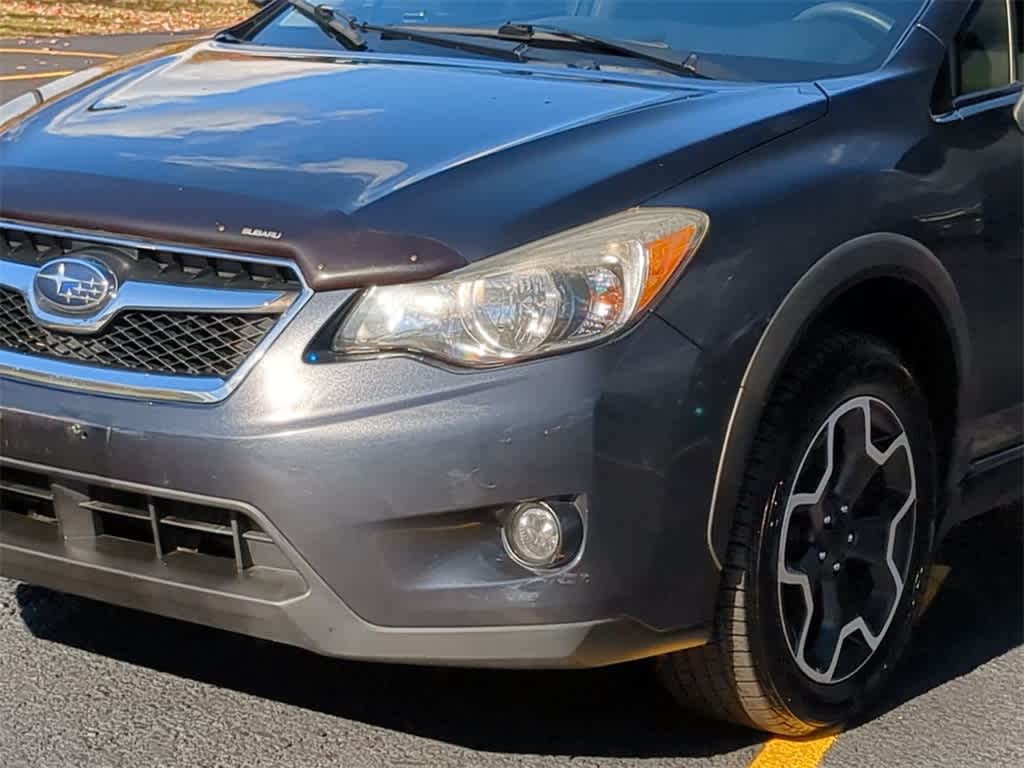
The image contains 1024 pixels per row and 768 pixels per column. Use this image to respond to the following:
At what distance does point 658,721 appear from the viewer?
350 cm

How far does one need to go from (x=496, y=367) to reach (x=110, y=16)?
69.2 ft

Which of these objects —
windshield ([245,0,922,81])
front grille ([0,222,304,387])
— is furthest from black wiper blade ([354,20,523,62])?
front grille ([0,222,304,387])

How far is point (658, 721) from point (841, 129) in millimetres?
1295

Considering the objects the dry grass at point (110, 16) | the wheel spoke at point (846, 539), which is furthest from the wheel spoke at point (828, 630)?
the dry grass at point (110, 16)

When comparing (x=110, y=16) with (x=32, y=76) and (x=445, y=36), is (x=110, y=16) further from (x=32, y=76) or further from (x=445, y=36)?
(x=445, y=36)

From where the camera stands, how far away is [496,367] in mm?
2762

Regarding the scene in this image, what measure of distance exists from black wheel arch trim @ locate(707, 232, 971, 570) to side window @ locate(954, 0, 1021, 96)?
55 centimetres

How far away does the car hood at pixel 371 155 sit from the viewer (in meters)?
2.85

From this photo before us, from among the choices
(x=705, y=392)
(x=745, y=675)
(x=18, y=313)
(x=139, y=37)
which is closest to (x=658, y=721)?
(x=745, y=675)

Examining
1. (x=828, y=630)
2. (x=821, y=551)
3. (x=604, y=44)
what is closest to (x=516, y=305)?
(x=821, y=551)

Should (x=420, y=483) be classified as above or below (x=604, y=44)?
below

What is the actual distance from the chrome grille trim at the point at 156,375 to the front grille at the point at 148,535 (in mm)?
181

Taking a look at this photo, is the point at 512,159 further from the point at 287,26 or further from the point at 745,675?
the point at 287,26

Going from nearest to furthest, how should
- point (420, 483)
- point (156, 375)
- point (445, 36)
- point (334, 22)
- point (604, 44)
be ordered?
point (420, 483) → point (156, 375) → point (604, 44) → point (445, 36) → point (334, 22)
